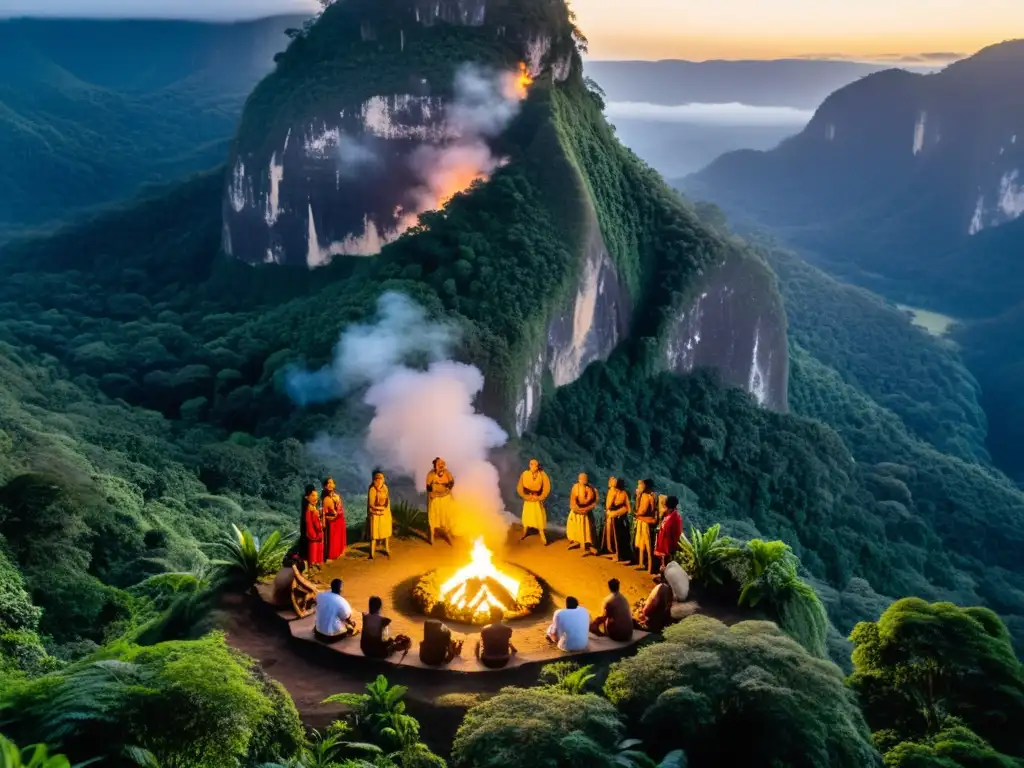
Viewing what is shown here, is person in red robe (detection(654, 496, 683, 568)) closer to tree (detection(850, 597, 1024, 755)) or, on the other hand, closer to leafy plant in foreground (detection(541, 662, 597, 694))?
leafy plant in foreground (detection(541, 662, 597, 694))

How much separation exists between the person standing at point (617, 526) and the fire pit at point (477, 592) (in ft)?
5.67

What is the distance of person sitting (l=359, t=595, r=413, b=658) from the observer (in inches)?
516

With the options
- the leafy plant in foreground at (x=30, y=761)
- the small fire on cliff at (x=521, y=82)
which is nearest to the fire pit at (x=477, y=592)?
the leafy plant in foreground at (x=30, y=761)

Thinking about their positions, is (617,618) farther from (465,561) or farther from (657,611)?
(465,561)

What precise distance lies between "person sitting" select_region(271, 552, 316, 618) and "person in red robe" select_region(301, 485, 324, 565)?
1053 millimetres

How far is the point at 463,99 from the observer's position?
183 ft

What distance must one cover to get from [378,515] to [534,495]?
9.03 ft

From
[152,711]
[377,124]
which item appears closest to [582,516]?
[152,711]

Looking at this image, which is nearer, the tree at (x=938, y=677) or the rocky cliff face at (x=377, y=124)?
the tree at (x=938, y=677)

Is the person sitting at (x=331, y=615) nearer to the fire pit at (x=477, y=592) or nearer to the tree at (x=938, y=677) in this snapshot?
the fire pit at (x=477, y=592)

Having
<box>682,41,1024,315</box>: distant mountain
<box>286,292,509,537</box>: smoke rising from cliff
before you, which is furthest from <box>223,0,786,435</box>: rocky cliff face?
<box>682,41,1024,315</box>: distant mountain

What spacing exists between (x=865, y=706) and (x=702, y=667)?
3050mm

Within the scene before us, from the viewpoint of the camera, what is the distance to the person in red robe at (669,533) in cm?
1569

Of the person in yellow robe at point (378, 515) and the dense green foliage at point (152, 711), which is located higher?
the dense green foliage at point (152, 711)
